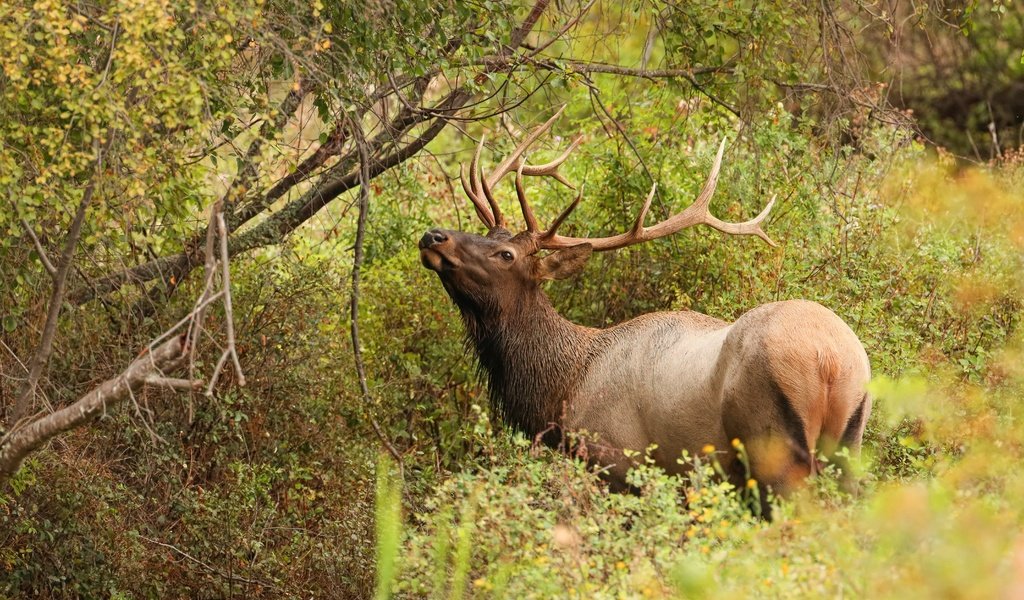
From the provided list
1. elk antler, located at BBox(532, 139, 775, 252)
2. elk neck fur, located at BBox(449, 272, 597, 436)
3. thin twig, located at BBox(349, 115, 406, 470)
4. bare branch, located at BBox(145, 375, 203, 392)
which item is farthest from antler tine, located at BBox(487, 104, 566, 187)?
bare branch, located at BBox(145, 375, 203, 392)

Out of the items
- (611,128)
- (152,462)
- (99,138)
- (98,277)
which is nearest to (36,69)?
(99,138)

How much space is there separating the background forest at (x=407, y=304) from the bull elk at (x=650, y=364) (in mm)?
315

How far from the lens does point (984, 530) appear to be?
389 cm

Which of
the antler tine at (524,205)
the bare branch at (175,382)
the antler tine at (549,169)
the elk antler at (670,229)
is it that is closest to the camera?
the bare branch at (175,382)

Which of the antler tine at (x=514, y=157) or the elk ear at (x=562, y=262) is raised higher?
the antler tine at (x=514, y=157)

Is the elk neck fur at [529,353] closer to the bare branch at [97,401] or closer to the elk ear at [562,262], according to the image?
the elk ear at [562,262]

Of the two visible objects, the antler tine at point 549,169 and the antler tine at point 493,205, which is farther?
the antler tine at point 549,169

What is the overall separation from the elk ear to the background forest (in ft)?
2.77

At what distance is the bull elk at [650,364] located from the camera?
238 inches

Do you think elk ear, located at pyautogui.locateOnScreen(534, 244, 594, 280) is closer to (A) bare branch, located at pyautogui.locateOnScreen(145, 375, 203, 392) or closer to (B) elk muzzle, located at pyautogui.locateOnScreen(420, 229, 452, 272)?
(B) elk muzzle, located at pyautogui.locateOnScreen(420, 229, 452, 272)

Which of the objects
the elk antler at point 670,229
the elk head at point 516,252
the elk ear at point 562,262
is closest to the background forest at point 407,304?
the elk head at point 516,252

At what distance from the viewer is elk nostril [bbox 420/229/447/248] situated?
24.1ft

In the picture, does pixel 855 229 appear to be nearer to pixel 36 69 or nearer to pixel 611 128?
pixel 611 128

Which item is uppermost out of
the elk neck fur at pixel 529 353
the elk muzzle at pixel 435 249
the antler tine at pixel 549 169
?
the antler tine at pixel 549 169
